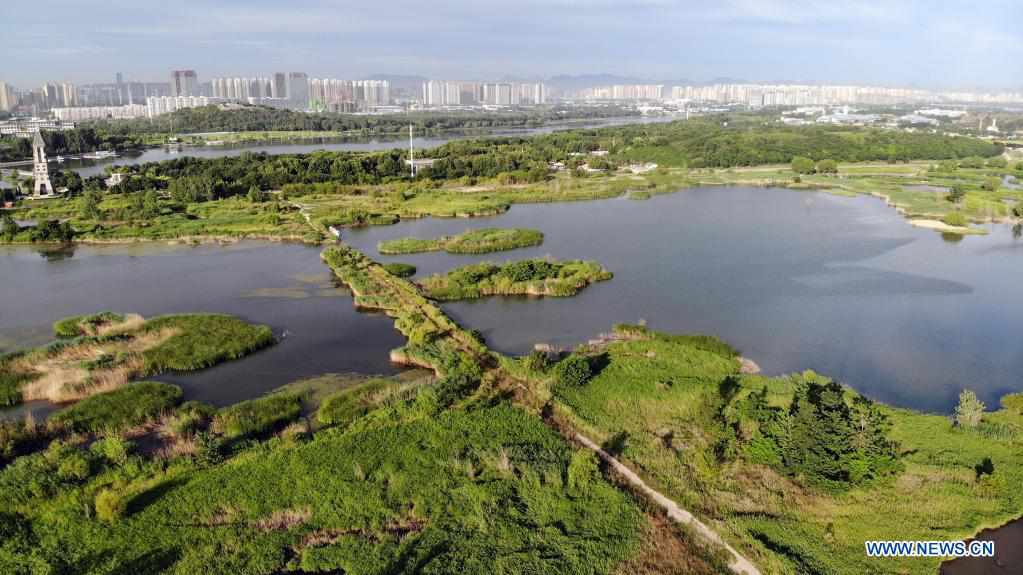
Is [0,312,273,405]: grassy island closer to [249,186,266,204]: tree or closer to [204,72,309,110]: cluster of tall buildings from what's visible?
[249,186,266,204]: tree

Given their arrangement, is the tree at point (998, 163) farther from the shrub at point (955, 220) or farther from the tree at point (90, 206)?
the tree at point (90, 206)

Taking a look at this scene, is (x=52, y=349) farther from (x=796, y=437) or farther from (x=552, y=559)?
(x=796, y=437)

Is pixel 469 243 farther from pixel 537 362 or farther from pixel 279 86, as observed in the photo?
pixel 279 86

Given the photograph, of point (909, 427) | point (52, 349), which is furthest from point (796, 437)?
point (52, 349)

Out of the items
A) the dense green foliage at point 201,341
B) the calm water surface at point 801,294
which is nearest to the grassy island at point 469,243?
the calm water surface at point 801,294

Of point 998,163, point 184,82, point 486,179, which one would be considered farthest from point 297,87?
→ point 998,163
